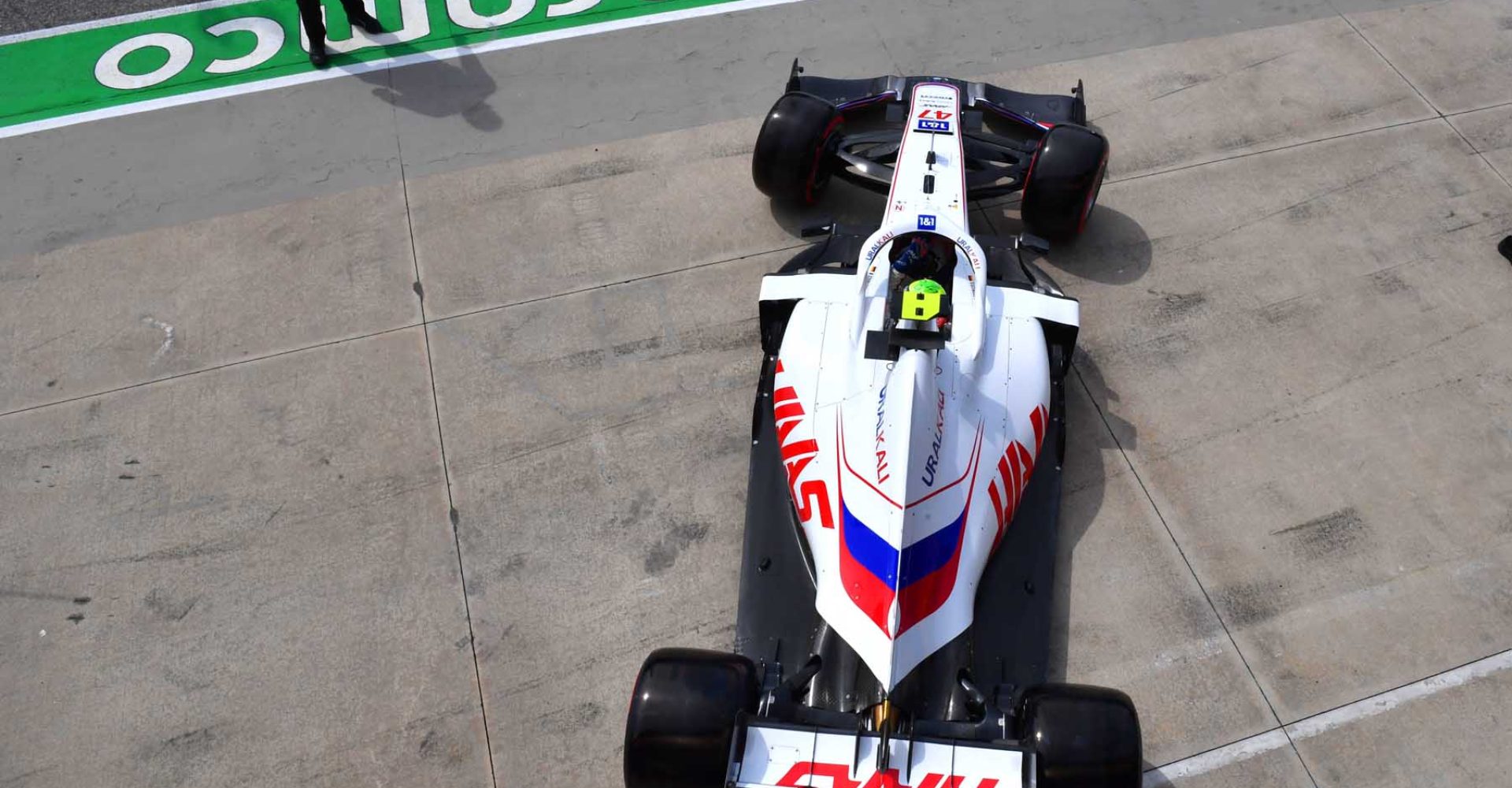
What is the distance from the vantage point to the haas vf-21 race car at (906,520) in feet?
14.9

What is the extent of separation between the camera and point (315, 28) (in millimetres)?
9453

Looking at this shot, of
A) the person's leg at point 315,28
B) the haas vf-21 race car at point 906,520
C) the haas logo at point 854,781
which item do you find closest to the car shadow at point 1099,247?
the haas vf-21 race car at point 906,520

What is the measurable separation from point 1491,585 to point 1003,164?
4309mm

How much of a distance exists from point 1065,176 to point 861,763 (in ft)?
15.7

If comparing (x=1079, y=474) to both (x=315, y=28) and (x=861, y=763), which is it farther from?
(x=315, y=28)

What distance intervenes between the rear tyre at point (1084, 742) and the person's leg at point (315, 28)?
28.0ft

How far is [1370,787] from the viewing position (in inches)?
222

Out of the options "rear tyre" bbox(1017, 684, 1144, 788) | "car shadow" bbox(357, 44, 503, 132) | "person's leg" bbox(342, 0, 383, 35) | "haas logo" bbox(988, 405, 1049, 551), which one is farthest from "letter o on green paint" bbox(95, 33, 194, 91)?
"rear tyre" bbox(1017, 684, 1144, 788)

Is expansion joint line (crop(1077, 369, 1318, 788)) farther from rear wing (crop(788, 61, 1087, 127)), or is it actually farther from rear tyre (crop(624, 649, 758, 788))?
rear tyre (crop(624, 649, 758, 788))

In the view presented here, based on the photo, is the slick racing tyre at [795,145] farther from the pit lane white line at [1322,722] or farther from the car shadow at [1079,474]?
the pit lane white line at [1322,722]

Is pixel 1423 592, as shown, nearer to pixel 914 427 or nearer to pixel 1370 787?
pixel 1370 787

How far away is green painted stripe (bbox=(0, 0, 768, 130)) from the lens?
9461mm

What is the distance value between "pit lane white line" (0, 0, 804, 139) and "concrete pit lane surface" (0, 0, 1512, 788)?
2.7 inches

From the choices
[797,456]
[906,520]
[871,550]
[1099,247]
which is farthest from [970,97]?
[871,550]
